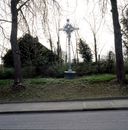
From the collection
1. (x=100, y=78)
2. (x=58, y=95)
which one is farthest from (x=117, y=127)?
(x=100, y=78)

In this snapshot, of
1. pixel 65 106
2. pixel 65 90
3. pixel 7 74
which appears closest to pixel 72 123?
pixel 65 106

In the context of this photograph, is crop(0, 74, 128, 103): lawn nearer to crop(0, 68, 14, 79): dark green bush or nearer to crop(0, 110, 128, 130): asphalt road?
crop(0, 68, 14, 79): dark green bush

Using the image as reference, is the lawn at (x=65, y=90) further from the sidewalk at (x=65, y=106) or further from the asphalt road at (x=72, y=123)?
the asphalt road at (x=72, y=123)

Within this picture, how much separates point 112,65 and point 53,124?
638 inches

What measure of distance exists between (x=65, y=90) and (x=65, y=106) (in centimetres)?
406

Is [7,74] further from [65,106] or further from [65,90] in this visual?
[65,106]

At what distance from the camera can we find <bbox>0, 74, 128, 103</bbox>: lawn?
1941 cm

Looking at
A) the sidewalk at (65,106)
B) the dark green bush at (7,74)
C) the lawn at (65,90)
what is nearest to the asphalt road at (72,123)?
the sidewalk at (65,106)

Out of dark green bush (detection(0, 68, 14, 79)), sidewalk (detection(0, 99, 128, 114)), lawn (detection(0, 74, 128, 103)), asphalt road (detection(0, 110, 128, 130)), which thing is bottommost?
asphalt road (detection(0, 110, 128, 130))

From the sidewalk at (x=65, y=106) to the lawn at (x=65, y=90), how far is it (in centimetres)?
120

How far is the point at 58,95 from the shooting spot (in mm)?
19781

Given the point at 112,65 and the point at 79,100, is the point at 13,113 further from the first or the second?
the point at 112,65

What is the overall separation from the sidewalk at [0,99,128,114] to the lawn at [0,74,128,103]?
120 centimetres

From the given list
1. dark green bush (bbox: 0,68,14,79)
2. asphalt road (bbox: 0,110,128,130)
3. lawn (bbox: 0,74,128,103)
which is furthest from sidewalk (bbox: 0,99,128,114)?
dark green bush (bbox: 0,68,14,79)
